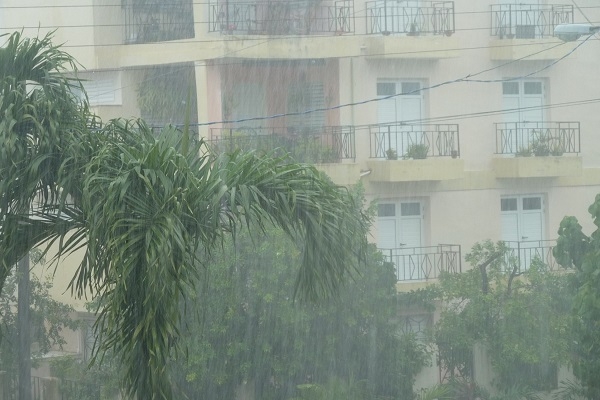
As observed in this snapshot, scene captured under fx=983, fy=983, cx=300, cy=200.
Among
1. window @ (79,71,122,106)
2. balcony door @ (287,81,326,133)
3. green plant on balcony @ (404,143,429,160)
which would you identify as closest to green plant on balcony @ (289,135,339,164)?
balcony door @ (287,81,326,133)

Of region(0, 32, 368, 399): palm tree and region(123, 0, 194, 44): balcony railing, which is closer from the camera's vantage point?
region(0, 32, 368, 399): palm tree

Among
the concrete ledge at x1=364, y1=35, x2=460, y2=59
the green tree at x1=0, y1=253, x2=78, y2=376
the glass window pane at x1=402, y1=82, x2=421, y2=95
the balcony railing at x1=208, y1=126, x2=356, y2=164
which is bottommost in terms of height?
the green tree at x1=0, y1=253, x2=78, y2=376

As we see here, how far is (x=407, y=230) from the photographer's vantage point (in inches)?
490

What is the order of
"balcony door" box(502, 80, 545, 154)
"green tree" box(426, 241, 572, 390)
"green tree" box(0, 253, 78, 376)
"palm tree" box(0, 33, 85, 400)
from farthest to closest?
"balcony door" box(502, 80, 545, 154) → "green tree" box(426, 241, 572, 390) → "green tree" box(0, 253, 78, 376) → "palm tree" box(0, 33, 85, 400)

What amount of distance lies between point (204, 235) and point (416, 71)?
745 centimetres

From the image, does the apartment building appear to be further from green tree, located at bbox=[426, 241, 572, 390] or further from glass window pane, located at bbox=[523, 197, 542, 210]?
green tree, located at bbox=[426, 241, 572, 390]

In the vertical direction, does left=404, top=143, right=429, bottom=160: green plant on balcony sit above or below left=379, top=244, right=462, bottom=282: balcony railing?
above

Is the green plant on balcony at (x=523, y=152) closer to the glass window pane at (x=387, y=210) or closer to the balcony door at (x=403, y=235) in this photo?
the balcony door at (x=403, y=235)

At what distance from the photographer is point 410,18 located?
12227 millimetres

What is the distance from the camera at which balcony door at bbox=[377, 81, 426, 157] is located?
480 inches

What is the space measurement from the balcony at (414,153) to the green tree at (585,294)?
179 centimetres

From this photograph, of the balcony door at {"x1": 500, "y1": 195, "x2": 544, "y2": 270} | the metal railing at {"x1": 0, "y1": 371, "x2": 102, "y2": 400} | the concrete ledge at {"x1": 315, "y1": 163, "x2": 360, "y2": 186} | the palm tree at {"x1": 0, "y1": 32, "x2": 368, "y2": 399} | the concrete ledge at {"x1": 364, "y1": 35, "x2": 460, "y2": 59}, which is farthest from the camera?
the balcony door at {"x1": 500, "y1": 195, "x2": 544, "y2": 270}

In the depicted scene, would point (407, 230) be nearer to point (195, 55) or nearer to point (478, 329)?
point (478, 329)

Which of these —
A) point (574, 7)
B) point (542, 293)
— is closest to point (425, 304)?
point (542, 293)
